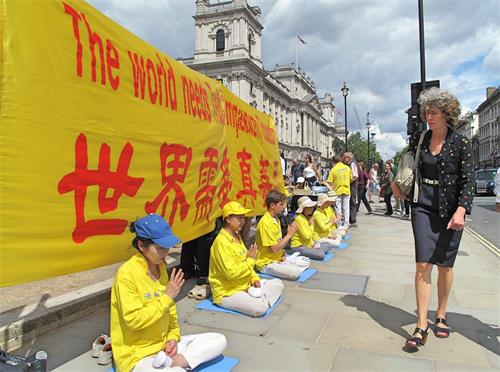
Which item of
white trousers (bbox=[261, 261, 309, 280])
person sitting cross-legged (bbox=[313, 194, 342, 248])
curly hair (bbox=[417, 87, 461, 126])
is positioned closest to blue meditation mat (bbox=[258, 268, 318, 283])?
white trousers (bbox=[261, 261, 309, 280])

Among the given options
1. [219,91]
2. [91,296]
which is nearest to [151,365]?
[91,296]

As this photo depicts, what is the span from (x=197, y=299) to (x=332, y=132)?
125 m

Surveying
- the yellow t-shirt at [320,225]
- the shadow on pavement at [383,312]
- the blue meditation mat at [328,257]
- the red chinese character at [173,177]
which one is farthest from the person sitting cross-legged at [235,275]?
the yellow t-shirt at [320,225]

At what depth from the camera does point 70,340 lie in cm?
340

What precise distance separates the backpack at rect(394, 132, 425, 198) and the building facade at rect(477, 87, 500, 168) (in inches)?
2865

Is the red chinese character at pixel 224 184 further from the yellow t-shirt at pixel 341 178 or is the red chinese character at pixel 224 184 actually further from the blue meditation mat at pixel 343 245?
the yellow t-shirt at pixel 341 178

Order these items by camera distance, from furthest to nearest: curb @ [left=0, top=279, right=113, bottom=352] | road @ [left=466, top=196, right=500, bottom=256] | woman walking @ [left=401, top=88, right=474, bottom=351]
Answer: road @ [left=466, top=196, right=500, bottom=256], woman walking @ [left=401, top=88, right=474, bottom=351], curb @ [left=0, top=279, right=113, bottom=352]

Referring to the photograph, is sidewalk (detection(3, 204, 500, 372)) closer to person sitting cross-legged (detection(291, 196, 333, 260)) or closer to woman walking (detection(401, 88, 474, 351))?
woman walking (detection(401, 88, 474, 351))

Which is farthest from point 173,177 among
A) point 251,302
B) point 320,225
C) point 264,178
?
point 320,225

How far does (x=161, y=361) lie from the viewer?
8.38ft

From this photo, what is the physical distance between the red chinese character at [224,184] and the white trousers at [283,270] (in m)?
1.01

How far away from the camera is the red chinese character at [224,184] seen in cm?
532

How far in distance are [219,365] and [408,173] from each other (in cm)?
219

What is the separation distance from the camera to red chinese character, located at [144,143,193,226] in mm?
3926
